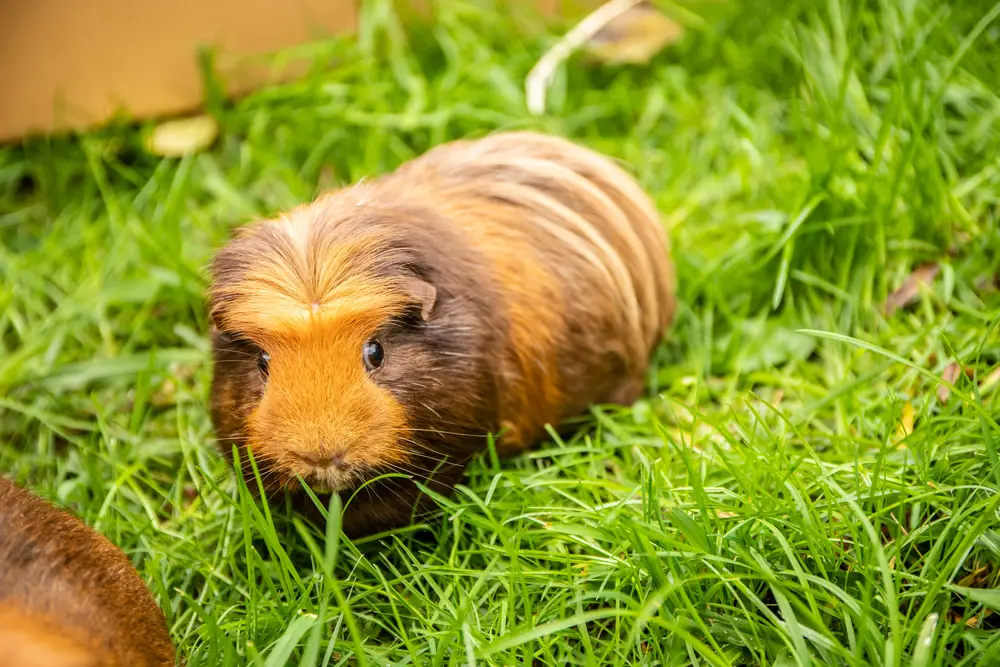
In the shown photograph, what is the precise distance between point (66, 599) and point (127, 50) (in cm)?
326

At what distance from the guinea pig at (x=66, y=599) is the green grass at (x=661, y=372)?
0.63 feet

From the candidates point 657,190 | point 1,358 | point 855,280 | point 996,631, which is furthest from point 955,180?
point 1,358

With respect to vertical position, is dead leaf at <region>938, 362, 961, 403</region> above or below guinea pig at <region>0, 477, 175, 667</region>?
below

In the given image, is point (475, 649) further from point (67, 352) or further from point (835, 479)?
point (67, 352)

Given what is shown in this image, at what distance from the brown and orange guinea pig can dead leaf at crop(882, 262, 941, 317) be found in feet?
2.96

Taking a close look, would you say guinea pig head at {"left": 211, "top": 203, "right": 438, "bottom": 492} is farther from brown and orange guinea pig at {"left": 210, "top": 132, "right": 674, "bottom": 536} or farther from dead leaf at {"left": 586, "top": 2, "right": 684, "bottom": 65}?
dead leaf at {"left": 586, "top": 2, "right": 684, "bottom": 65}

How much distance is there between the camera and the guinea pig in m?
1.79

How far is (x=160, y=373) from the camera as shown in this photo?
348 cm

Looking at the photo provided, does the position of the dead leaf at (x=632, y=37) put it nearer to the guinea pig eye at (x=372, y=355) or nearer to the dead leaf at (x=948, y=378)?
the dead leaf at (x=948, y=378)

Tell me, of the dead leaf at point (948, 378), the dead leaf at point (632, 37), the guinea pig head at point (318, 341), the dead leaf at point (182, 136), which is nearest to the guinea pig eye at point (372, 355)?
the guinea pig head at point (318, 341)

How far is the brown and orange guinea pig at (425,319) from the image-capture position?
2.39 metres


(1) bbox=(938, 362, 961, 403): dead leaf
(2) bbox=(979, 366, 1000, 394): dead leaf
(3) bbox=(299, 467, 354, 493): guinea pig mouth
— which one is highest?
(3) bbox=(299, 467, 354, 493): guinea pig mouth

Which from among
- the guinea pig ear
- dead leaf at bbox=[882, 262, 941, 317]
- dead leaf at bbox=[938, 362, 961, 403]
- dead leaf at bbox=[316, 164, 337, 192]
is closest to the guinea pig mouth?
the guinea pig ear

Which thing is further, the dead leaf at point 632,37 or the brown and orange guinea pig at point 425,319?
the dead leaf at point 632,37
